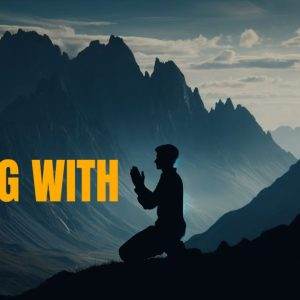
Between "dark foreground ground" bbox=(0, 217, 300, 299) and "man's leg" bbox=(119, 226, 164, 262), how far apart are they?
59 centimetres

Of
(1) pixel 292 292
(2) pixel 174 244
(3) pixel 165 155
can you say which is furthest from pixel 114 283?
(1) pixel 292 292

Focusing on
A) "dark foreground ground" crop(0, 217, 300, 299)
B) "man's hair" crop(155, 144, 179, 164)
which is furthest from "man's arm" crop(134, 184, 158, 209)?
"dark foreground ground" crop(0, 217, 300, 299)

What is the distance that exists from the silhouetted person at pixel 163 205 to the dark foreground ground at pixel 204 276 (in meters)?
0.92

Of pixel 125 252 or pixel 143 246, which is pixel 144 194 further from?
pixel 125 252

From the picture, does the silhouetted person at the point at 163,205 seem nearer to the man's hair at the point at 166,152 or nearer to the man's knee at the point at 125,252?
the man's hair at the point at 166,152

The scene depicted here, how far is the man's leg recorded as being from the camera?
25.4m

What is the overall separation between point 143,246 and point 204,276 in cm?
273

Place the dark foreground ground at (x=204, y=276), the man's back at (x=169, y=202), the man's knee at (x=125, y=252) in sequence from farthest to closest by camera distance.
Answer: the man's knee at (x=125, y=252), the man's back at (x=169, y=202), the dark foreground ground at (x=204, y=276)

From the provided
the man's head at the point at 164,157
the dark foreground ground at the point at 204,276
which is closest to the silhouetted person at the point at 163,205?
the man's head at the point at 164,157

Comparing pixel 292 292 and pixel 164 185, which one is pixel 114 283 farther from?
pixel 292 292

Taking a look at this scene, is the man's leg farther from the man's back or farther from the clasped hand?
the clasped hand

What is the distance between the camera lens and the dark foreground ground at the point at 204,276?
22875 mm

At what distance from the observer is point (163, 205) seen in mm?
24938

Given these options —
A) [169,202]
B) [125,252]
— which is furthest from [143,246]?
[169,202]
